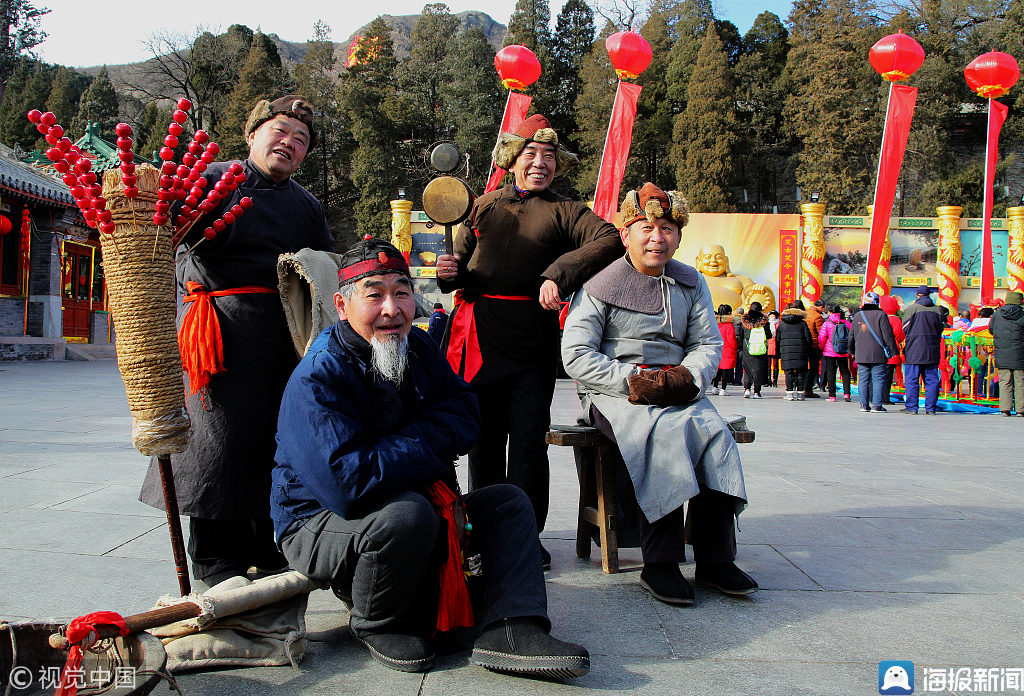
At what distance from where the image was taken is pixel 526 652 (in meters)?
1.79

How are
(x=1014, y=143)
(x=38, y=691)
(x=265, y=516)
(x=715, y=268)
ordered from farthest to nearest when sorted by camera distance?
(x=1014, y=143)
(x=715, y=268)
(x=265, y=516)
(x=38, y=691)

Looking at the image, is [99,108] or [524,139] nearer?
[524,139]

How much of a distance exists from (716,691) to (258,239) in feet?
6.49

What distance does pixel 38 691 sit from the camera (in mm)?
1578

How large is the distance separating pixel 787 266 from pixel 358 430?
24038 millimetres

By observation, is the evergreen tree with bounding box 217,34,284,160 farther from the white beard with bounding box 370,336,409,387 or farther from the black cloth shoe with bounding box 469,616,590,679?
→ the black cloth shoe with bounding box 469,616,590,679

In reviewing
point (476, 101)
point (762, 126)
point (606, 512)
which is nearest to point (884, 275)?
point (762, 126)

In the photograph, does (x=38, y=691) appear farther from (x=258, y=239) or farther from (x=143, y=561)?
(x=258, y=239)

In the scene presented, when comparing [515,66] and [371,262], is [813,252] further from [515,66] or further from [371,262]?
[371,262]

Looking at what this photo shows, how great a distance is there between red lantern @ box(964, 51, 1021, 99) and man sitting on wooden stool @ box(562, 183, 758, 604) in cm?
1385

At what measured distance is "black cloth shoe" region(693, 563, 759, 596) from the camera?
7.98 feet

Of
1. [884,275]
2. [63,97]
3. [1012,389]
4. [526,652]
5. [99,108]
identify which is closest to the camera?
[526,652]

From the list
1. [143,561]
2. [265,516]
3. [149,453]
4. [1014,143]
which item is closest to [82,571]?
[143,561]

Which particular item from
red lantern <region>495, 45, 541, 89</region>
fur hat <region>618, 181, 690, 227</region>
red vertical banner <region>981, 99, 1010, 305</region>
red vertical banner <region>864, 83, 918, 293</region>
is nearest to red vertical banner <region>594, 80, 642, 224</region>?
red lantern <region>495, 45, 541, 89</region>
